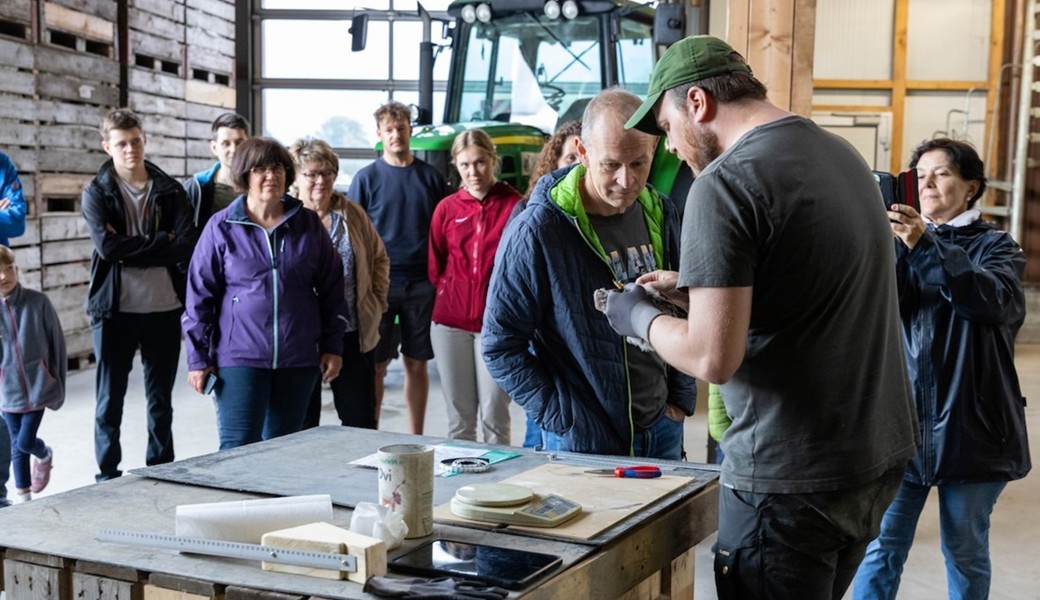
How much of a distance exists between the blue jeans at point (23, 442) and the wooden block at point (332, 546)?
3.22 m

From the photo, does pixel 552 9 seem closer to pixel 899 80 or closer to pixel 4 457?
pixel 4 457

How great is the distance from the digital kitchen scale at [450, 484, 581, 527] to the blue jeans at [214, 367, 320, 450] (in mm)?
1983

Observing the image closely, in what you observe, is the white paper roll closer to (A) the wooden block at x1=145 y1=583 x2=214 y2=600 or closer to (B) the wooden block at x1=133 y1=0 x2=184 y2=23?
(A) the wooden block at x1=145 y1=583 x2=214 y2=600

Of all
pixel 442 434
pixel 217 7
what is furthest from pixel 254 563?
pixel 217 7

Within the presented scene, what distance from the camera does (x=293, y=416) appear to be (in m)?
4.16

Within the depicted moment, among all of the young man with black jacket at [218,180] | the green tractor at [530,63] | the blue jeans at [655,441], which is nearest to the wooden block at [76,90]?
the green tractor at [530,63]

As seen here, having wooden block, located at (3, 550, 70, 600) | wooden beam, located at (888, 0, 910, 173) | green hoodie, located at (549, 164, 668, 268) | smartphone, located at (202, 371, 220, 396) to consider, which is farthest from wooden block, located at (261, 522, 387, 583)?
wooden beam, located at (888, 0, 910, 173)

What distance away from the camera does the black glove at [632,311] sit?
6.89ft

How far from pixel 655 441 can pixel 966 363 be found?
0.90 m

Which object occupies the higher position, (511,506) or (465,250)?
(465,250)

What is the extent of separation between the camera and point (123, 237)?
4.89m

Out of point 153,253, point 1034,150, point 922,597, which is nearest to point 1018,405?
point 922,597

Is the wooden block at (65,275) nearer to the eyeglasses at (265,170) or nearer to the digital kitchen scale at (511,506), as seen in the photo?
the eyeglasses at (265,170)

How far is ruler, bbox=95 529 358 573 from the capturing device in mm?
1793
